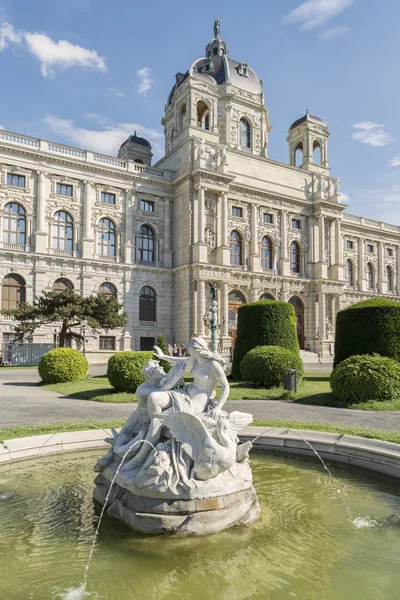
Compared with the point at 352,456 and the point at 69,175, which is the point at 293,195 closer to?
the point at 69,175

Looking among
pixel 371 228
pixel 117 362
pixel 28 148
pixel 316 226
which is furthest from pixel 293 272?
pixel 117 362

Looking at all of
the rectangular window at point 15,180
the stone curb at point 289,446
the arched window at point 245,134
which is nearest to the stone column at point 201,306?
the rectangular window at point 15,180

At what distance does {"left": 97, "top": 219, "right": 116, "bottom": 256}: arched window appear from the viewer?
37.8 m

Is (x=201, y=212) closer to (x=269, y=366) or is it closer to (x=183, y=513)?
(x=269, y=366)

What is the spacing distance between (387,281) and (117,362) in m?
51.6

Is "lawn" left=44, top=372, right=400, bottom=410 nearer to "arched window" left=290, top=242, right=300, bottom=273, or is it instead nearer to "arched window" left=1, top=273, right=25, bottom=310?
"arched window" left=1, top=273, right=25, bottom=310

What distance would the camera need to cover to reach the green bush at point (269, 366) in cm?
1638

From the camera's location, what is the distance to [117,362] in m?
15.5

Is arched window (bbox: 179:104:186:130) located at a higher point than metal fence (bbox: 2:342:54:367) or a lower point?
higher

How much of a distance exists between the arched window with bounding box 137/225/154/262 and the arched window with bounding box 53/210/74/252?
A: 6306mm

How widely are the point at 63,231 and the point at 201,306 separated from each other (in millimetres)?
13273

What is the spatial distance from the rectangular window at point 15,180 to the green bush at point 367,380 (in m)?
30.1

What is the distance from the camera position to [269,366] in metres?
16.4

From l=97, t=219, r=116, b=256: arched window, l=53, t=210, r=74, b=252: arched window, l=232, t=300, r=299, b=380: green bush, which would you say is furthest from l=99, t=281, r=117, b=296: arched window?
l=232, t=300, r=299, b=380: green bush
